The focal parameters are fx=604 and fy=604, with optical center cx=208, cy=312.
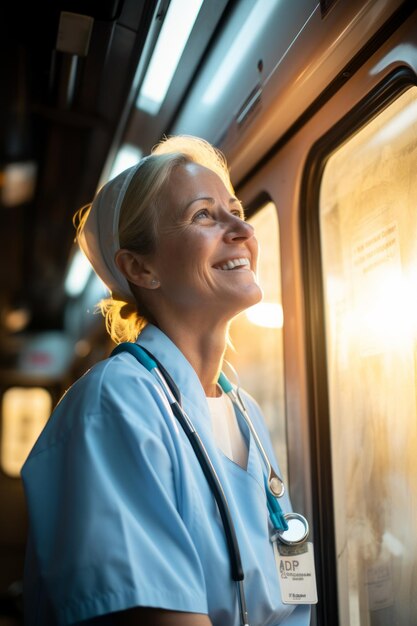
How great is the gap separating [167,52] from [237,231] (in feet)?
2.81

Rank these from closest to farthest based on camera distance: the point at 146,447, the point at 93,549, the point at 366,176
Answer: the point at 93,549 < the point at 146,447 < the point at 366,176

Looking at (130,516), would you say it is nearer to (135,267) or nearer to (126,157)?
(135,267)

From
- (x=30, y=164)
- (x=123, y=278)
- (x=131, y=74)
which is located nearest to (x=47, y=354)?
(x=30, y=164)

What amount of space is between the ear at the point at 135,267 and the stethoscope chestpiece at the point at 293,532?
635 millimetres

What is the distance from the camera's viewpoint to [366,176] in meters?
1.69

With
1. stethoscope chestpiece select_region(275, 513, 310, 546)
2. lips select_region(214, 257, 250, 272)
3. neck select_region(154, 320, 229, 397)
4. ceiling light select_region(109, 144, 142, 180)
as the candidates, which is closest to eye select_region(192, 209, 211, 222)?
lips select_region(214, 257, 250, 272)

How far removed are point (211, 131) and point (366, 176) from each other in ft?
2.22

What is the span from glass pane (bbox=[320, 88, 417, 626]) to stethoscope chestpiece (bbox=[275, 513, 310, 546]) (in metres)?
0.30

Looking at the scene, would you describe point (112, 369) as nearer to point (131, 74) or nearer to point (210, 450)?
point (210, 450)

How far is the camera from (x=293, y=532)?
136 centimetres

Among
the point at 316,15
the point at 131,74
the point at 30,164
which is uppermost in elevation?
the point at 30,164

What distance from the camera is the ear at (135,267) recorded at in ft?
4.86

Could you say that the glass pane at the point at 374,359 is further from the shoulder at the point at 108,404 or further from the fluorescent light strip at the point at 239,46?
the shoulder at the point at 108,404

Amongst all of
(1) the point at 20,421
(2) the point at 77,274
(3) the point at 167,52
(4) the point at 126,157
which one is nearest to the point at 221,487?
(3) the point at 167,52
